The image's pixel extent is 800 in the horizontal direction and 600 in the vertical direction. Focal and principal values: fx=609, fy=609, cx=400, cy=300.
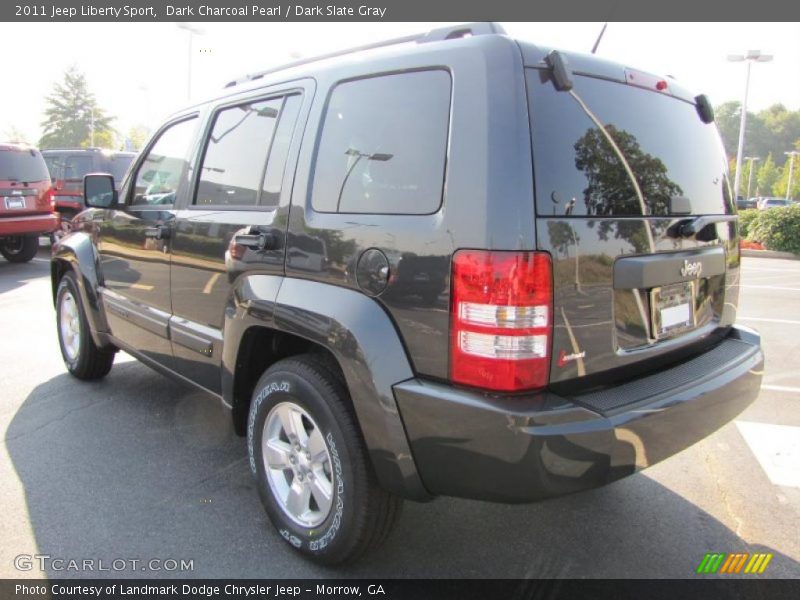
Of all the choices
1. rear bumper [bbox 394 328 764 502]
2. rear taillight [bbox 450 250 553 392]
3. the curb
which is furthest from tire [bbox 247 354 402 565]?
the curb

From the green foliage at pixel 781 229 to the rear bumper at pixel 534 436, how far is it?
18022 mm

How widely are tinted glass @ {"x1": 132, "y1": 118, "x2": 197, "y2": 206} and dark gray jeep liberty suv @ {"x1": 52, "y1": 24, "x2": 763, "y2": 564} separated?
0.55m

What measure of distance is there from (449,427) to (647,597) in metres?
1.11

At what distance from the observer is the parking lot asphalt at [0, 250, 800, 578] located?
98.7 inches

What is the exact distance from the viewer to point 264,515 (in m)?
2.84

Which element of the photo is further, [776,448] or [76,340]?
[76,340]

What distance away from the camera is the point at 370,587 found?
92.9 inches

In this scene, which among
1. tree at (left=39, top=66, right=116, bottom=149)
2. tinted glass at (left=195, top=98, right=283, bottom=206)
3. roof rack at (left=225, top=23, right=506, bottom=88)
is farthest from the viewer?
tree at (left=39, top=66, right=116, bottom=149)

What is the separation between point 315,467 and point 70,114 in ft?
262

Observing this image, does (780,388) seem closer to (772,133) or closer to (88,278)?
(88,278)

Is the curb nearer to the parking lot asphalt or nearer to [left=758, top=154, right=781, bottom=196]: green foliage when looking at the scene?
the parking lot asphalt

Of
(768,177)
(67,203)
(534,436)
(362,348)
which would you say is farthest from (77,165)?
(768,177)

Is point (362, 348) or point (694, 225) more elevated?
point (694, 225)

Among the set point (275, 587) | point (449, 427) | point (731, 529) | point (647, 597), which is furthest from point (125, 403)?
point (731, 529)
